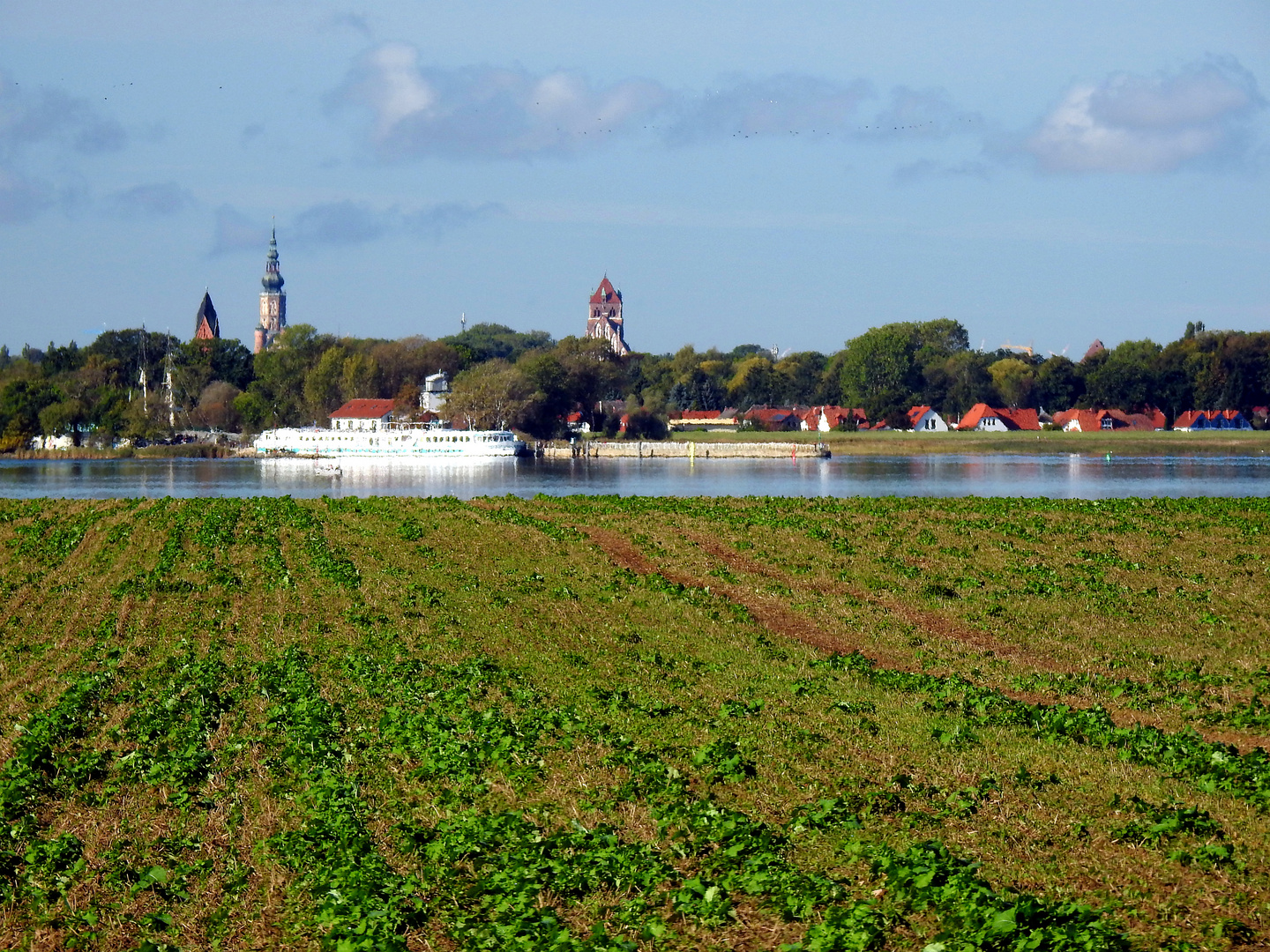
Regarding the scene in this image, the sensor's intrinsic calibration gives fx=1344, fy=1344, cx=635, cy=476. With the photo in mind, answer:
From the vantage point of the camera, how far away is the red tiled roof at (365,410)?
16875cm

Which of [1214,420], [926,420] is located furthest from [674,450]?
[1214,420]

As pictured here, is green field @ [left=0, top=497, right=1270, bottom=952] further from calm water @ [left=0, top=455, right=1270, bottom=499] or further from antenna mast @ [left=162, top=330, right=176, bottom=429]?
antenna mast @ [left=162, top=330, right=176, bottom=429]

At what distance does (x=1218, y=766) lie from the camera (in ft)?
41.1

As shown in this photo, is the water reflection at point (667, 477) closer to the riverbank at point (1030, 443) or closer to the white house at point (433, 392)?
the riverbank at point (1030, 443)

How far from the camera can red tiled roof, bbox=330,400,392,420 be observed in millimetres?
168750

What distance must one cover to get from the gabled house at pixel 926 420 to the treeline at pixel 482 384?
1943mm

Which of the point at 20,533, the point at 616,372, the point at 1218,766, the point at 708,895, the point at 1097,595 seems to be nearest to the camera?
the point at 708,895

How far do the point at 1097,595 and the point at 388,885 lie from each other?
17.5 meters

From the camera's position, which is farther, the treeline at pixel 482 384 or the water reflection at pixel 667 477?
the treeline at pixel 482 384

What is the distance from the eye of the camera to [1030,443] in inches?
6220

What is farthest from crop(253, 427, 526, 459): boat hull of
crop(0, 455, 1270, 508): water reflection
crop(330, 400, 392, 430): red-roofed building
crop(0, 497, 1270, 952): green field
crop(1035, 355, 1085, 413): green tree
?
crop(0, 497, 1270, 952): green field

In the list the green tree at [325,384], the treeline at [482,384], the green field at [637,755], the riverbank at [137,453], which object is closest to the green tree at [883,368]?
the treeline at [482,384]

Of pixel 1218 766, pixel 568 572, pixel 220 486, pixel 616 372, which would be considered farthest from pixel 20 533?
pixel 616 372

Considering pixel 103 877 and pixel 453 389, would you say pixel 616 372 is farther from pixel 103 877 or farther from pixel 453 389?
pixel 103 877
